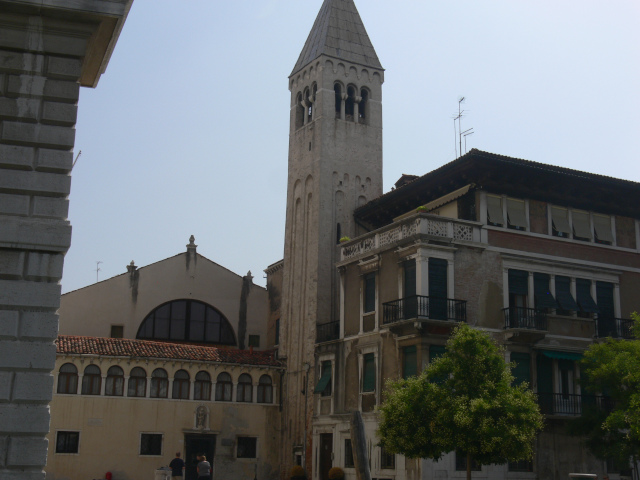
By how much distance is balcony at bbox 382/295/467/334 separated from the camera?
29444 millimetres

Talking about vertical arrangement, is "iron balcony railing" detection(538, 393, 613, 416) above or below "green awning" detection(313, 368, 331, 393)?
below

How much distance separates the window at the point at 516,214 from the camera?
106 feet

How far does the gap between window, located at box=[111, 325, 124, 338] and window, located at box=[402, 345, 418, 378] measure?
55.9 feet

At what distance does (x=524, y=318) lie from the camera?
31.1 meters

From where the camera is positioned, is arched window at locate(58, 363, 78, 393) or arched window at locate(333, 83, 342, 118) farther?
arched window at locate(333, 83, 342, 118)

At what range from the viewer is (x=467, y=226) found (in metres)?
31.4

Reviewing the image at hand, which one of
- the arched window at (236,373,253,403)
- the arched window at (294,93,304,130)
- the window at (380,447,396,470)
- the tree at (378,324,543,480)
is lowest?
the window at (380,447,396,470)

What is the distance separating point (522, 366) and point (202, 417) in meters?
14.3

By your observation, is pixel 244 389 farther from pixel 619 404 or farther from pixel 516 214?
pixel 619 404

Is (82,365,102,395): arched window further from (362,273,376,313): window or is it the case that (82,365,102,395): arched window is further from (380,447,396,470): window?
(380,447,396,470): window

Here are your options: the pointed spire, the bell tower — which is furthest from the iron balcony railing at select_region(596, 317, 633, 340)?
the pointed spire

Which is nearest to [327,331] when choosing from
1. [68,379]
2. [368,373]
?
[368,373]

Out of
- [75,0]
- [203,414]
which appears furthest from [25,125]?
[203,414]

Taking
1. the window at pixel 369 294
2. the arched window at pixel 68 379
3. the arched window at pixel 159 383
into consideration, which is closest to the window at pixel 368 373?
the window at pixel 369 294
